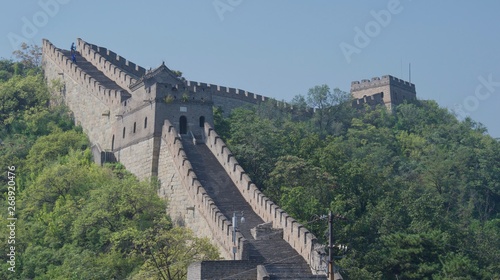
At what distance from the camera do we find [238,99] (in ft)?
254


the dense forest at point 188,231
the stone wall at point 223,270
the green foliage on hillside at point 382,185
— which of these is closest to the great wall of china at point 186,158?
the stone wall at point 223,270

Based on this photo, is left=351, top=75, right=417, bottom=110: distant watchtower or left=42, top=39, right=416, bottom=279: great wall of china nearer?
left=42, top=39, right=416, bottom=279: great wall of china

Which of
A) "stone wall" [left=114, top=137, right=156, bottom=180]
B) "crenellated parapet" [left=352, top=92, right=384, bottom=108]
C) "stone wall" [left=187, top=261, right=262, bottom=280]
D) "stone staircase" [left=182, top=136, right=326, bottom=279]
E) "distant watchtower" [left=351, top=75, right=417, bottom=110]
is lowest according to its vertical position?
"stone wall" [left=187, top=261, right=262, bottom=280]

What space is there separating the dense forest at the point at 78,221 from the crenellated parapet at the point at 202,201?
93cm

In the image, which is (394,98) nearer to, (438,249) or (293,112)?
(293,112)

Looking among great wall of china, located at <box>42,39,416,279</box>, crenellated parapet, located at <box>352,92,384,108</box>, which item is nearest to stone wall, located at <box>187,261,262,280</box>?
great wall of china, located at <box>42,39,416,279</box>

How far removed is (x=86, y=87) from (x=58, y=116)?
11.0 ft

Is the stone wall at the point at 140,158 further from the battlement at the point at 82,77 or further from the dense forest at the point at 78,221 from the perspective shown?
the battlement at the point at 82,77

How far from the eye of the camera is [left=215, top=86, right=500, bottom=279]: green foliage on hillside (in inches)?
1981

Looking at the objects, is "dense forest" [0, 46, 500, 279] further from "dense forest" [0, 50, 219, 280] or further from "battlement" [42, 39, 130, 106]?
"battlement" [42, 39, 130, 106]

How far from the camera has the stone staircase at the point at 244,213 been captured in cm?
4272

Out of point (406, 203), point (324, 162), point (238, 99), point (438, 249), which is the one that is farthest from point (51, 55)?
point (438, 249)

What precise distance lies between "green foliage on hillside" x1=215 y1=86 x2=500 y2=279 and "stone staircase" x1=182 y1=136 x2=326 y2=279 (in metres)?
2.75

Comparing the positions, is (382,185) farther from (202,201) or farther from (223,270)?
(223,270)
